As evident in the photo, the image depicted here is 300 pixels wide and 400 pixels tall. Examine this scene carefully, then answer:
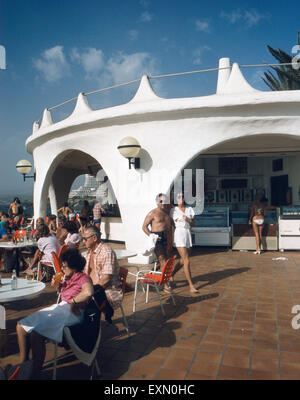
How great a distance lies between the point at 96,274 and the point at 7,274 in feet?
14.5

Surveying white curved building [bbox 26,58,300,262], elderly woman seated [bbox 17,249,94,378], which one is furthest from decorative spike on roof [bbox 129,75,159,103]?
elderly woman seated [bbox 17,249,94,378]

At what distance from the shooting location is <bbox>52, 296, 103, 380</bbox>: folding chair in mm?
2906

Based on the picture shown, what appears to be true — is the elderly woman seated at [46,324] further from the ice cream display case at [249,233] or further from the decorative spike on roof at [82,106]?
the ice cream display case at [249,233]

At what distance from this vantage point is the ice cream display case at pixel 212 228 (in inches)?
372

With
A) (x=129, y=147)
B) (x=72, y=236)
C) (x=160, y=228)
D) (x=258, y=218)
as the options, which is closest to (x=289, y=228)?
(x=258, y=218)

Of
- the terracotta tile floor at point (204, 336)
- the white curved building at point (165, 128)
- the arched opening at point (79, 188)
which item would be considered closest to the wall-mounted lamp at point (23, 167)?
the arched opening at point (79, 188)

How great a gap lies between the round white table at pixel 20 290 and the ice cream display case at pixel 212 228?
6.22 m

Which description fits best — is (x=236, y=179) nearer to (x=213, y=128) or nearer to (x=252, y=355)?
(x=213, y=128)

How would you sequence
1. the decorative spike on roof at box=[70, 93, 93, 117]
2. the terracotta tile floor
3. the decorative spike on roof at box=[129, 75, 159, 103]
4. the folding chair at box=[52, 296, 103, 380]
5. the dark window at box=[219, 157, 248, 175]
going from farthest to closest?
the dark window at box=[219, 157, 248, 175]
the decorative spike on roof at box=[70, 93, 93, 117]
the decorative spike on roof at box=[129, 75, 159, 103]
the terracotta tile floor
the folding chair at box=[52, 296, 103, 380]

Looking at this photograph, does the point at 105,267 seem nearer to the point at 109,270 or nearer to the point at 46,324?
the point at 109,270

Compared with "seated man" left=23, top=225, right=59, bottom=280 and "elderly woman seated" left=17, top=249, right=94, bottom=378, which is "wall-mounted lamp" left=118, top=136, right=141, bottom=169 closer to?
"seated man" left=23, top=225, right=59, bottom=280

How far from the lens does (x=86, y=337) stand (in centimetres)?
298

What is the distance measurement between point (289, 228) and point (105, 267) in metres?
6.69
